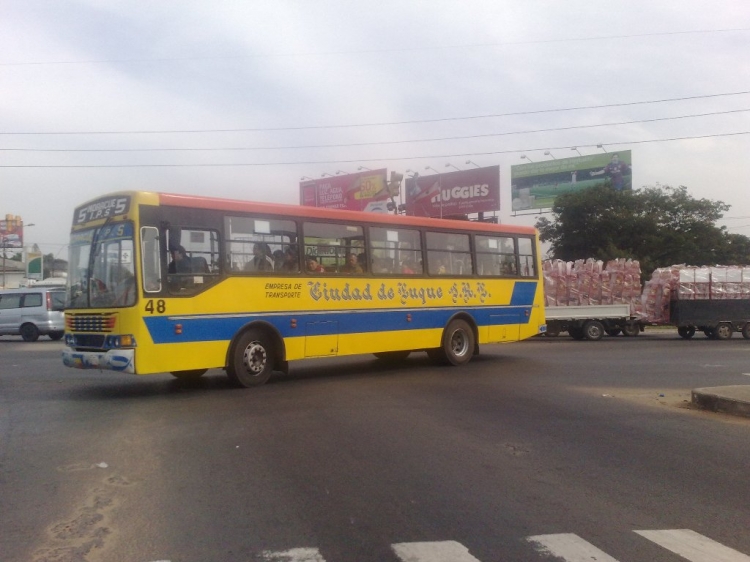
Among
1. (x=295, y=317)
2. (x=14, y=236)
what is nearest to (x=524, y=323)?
(x=295, y=317)

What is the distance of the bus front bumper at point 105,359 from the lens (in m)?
10.9

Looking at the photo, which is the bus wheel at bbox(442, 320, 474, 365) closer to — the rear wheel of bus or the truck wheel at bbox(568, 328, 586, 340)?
the rear wheel of bus

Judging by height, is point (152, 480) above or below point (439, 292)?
below

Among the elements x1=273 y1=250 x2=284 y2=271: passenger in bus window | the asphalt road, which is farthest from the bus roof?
the asphalt road

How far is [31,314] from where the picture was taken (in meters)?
28.5

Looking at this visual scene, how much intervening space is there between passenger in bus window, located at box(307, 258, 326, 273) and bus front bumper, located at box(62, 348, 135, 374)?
367 centimetres

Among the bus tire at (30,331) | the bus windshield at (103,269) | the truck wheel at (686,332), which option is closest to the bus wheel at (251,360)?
the bus windshield at (103,269)

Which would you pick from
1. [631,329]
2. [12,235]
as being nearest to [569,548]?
[631,329]

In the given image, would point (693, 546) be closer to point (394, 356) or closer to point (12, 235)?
point (394, 356)

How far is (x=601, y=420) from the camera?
9656 mm

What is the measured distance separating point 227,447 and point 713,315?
78.9ft

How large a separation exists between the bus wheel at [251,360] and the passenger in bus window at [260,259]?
1.06 meters

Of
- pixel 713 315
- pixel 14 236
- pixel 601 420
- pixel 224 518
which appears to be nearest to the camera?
pixel 224 518

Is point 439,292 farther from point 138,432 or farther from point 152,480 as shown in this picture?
point 152,480
